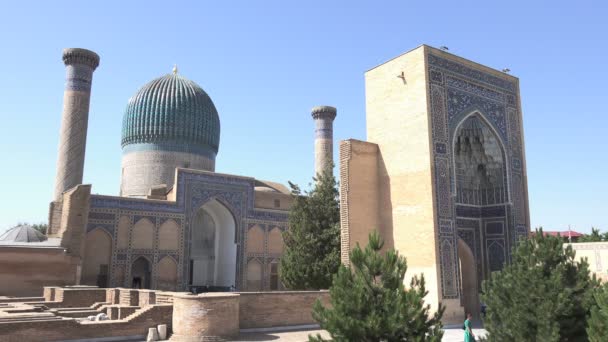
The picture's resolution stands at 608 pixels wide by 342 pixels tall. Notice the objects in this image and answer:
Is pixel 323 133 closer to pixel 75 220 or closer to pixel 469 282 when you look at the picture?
pixel 75 220

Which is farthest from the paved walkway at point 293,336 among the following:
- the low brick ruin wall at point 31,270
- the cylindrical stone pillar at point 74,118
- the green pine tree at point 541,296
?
the cylindrical stone pillar at point 74,118

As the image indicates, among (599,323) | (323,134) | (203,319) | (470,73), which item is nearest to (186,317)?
(203,319)

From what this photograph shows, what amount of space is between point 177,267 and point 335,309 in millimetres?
15520

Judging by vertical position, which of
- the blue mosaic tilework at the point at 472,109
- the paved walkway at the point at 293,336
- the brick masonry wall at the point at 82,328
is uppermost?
the blue mosaic tilework at the point at 472,109

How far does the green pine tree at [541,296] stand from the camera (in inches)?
225

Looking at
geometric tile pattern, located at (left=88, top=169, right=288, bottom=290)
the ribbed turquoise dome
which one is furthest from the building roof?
the ribbed turquoise dome

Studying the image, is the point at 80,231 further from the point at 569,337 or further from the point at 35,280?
the point at 569,337

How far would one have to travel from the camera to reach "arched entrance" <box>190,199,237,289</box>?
2120cm

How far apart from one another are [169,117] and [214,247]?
6.52 meters

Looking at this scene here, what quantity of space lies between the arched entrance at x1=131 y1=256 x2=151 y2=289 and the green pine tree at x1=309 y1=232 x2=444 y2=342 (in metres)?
15.1

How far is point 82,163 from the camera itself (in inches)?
789

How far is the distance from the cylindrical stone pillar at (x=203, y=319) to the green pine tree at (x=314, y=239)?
3.77 m

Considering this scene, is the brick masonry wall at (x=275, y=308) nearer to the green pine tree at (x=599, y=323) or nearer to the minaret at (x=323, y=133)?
the green pine tree at (x=599, y=323)

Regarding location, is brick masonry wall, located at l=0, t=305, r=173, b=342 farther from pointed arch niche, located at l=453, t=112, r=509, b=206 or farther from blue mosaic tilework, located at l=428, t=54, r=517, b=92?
blue mosaic tilework, located at l=428, t=54, r=517, b=92
